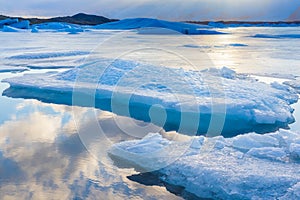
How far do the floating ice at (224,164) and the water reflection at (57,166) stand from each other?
0.22 m

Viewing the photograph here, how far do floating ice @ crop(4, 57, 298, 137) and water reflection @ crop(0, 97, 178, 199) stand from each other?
697mm

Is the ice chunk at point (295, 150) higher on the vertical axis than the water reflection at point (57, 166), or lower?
higher

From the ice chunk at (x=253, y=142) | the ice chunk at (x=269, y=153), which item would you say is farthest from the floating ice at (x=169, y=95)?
the ice chunk at (x=269, y=153)

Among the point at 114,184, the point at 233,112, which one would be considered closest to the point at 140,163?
the point at 114,184

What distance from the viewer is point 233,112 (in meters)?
4.70

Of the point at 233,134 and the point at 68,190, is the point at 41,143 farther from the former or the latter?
the point at 233,134

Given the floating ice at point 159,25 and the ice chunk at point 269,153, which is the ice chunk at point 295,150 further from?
the floating ice at point 159,25

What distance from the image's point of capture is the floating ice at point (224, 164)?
9.02 feet

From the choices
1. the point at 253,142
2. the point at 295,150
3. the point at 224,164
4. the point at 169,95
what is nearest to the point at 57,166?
the point at 224,164

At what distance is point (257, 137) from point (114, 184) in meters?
1.58

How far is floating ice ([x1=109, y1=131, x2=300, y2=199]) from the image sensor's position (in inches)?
108

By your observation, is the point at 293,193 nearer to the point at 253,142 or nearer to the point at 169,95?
the point at 253,142

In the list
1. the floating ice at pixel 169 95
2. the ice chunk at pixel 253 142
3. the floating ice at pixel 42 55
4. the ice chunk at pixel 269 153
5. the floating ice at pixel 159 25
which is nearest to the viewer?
the ice chunk at pixel 269 153

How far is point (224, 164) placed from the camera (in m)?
3.12
